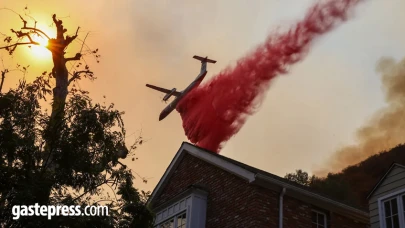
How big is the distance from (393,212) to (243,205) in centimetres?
480

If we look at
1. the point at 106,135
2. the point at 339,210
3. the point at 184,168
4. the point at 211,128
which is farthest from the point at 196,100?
the point at 106,135

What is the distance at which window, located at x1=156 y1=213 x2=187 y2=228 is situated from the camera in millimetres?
18531

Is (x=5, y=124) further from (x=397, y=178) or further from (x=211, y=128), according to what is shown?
(x=211, y=128)

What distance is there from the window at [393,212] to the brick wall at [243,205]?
3626 mm

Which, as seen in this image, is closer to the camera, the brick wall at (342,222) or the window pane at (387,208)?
the window pane at (387,208)

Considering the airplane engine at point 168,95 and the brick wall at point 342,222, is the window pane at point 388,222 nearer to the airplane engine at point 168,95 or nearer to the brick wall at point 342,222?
the brick wall at point 342,222

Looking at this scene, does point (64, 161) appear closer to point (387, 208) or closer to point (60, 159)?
point (60, 159)

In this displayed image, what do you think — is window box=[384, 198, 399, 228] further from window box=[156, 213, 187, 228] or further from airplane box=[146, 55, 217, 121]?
airplane box=[146, 55, 217, 121]

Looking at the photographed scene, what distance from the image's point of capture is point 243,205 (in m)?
17.0

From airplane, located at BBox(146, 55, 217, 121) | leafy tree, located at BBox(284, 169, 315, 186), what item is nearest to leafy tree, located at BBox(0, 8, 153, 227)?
airplane, located at BBox(146, 55, 217, 121)

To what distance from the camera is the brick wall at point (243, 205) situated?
54.5 ft

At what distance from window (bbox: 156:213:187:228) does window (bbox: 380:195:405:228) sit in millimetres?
6817

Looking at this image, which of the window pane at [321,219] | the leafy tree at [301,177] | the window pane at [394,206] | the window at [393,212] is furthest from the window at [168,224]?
the leafy tree at [301,177]

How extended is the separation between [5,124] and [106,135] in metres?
2.39
